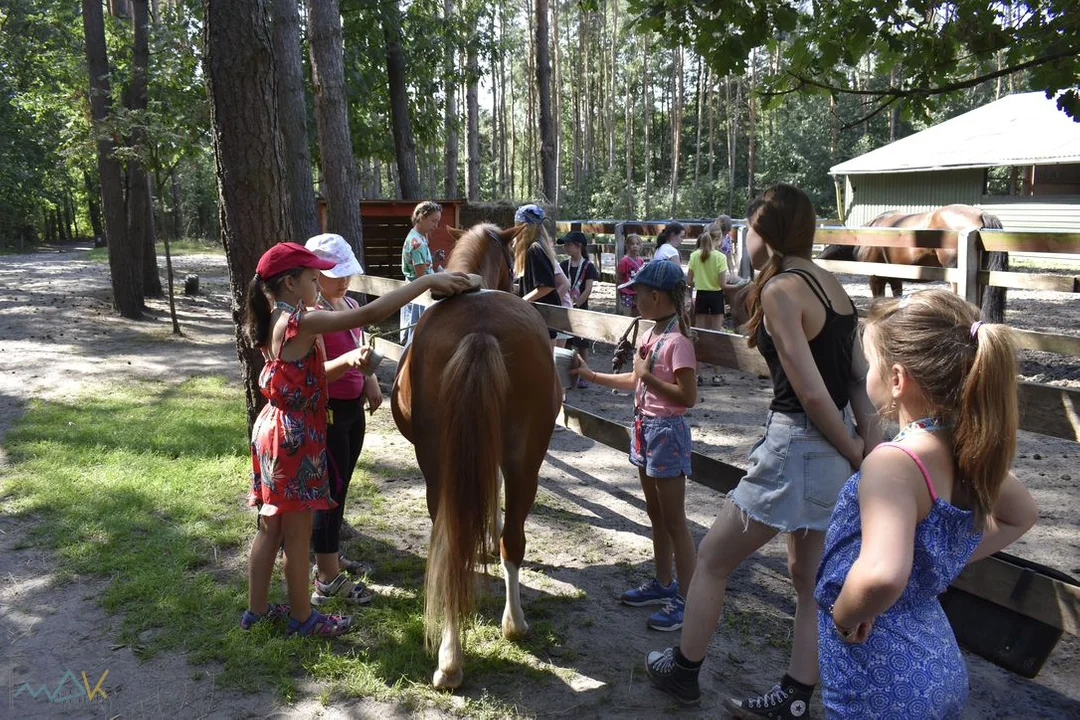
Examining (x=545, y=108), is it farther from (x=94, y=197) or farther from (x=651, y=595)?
(x=94, y=197)

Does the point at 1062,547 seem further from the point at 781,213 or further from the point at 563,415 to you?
the point at 781,213

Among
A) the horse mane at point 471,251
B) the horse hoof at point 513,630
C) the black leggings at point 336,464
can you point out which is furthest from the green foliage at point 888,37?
the horse hoof at point 513,630

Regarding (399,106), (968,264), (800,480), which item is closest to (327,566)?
(800,480)

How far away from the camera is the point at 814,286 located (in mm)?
2520

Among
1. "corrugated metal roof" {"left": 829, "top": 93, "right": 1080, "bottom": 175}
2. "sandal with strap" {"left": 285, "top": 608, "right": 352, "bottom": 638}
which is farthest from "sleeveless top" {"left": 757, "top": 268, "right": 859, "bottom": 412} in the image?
"corrugated metal roof" {"left": 829, "top": 93, "right": 1080, "bottom": 175}

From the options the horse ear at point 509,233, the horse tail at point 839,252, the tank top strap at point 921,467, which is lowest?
the tank top strap at point 921,467

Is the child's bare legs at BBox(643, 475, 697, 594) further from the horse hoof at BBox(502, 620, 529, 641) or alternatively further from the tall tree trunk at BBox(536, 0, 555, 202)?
the tall tree trunk at BBox(536, 0, 555, 202)

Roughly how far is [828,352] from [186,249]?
1568 inches

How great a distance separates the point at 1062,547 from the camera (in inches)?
177

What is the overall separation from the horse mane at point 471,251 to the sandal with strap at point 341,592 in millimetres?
1808

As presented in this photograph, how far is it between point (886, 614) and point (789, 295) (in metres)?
1.08

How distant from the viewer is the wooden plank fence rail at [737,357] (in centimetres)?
276

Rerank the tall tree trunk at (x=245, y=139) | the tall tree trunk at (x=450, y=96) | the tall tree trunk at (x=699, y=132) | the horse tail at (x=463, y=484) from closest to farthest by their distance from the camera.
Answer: the horse tail at (x=463, y=484) → the tall tree trunk at (x=245, y=139) → the tall tree trunk at (x=450, y=96) → the tall tree trunk at (x=699, y=132)

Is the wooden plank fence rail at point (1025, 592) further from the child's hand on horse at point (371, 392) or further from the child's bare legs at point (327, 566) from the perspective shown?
the child's bare legs at point (327, 566)
